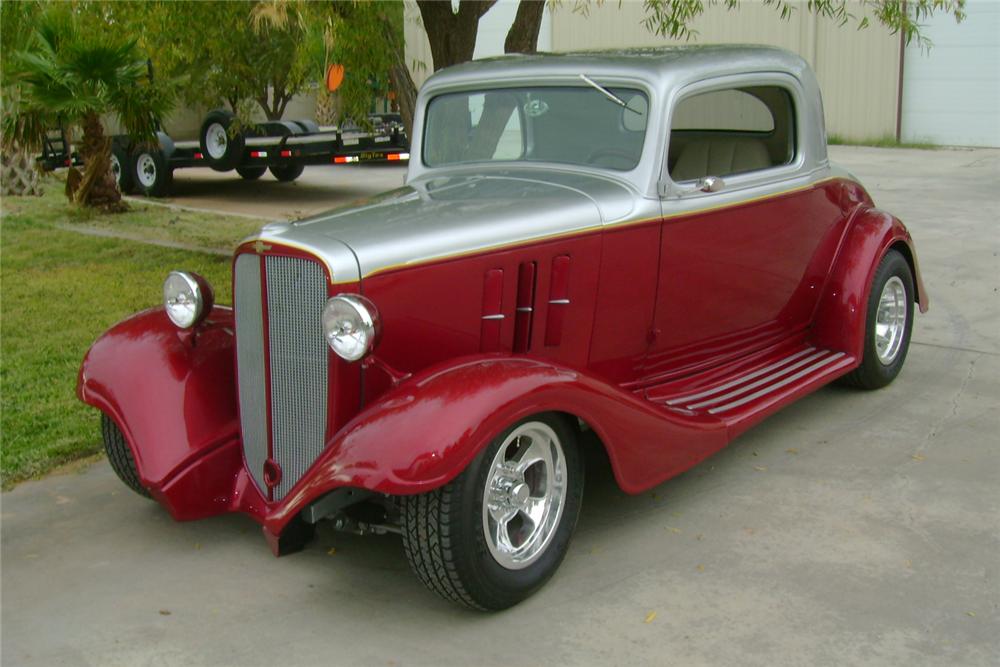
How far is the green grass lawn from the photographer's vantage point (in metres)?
5.29

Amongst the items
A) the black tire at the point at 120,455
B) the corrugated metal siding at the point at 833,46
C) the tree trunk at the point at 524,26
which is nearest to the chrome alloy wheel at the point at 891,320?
the tree trunk at the point at 524,26

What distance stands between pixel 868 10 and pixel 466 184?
16190 mm

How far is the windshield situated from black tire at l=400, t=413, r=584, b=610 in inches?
59.0

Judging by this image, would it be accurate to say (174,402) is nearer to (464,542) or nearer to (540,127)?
(464,542)

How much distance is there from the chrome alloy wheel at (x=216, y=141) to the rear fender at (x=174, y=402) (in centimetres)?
1040

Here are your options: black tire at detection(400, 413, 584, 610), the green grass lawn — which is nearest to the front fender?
black tire at detection(400, 413, 584, 610)

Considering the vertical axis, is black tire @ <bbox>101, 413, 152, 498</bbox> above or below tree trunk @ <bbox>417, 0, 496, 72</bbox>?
below

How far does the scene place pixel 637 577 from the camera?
3.83 meters

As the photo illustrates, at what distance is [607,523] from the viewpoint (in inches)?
169

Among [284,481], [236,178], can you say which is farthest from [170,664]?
[236,178]

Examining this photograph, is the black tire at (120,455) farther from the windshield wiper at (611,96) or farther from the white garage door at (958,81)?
the white garage door at (958,81)

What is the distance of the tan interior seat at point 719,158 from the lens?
5258mm

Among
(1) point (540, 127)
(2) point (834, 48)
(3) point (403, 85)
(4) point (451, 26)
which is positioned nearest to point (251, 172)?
(3) point (403, 85)

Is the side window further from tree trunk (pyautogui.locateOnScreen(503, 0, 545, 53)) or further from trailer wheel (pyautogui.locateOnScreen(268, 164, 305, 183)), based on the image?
trailer wheel (pyautogui.locateOnScreen(268, 164, 305, 183))
